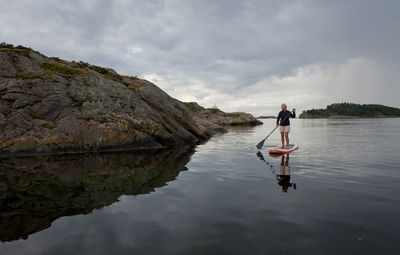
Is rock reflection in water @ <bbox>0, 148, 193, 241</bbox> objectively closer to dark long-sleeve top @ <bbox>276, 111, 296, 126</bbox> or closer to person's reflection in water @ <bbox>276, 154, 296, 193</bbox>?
person's reflection in water @ <bbox>276, 154, 296, 193</bbox>

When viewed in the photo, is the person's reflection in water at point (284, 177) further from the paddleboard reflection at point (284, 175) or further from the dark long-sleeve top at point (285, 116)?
the dark long-sleeve top at point (285, 116)

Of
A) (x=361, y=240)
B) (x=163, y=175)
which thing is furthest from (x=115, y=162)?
(x=361, y=240)

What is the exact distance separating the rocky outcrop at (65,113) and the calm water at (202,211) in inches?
226

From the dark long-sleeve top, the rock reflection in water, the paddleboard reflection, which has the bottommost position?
the rock reflection in water

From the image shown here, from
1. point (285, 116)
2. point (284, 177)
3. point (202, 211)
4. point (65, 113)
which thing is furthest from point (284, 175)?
point (65, 113)

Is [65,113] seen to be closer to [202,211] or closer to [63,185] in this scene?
[63,185]

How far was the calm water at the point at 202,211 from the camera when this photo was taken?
4.50 meters

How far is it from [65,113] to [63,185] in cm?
1123

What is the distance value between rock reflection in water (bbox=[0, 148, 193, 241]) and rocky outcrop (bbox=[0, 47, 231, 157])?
2.43 meters

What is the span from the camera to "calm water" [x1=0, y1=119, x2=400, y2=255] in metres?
4.50

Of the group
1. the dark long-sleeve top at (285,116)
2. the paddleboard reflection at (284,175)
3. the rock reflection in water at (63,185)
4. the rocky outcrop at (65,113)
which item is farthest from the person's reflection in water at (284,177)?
the rocky outcrop at (65,113)

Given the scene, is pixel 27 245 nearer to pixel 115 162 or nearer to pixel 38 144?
pixel 115 162

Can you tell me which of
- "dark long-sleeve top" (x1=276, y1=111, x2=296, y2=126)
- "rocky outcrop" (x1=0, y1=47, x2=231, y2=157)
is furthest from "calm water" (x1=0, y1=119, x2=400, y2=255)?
"dark long-sleeve top" (x1=276, y1=111, x2=296, y2=126)

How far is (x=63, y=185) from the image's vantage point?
8.78 m
